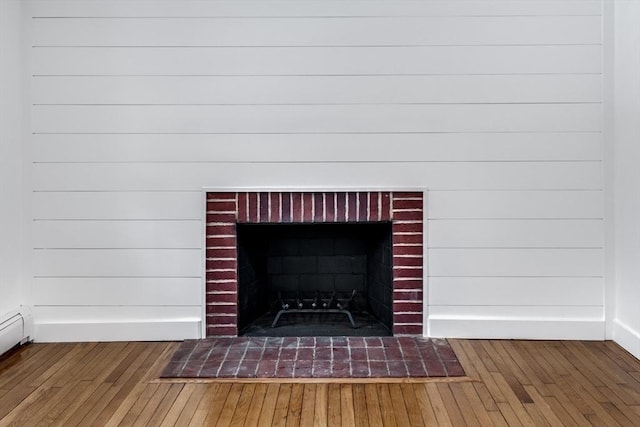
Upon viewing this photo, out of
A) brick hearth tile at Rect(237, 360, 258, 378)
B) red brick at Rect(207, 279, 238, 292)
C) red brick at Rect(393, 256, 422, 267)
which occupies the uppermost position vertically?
red brick at Rect(393, 256, 422, 267)

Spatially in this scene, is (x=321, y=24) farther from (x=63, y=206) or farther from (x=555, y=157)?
(x=63, y=206)

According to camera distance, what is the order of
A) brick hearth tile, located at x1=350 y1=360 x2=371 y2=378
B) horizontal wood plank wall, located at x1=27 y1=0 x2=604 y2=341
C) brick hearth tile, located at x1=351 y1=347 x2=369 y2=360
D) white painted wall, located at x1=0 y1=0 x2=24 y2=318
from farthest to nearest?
1. horizontal wood plank wall, located at x1=27 y1=0 x2=604 y2=341
2. white painted wall, located at x1=0 y1=0 x2=24 y2=318
3. brick hearth tile, located at x1=351 y1=347 x2=369 y2=360
4. brick hearth tile, located at x1=350 y1=360 x2=371 y2=378

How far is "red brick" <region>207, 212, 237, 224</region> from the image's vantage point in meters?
2.95

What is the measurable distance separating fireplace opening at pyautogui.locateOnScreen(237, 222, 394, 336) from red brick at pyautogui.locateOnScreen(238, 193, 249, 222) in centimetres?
22

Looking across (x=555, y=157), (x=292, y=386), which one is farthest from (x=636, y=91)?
(x=292, y=386)

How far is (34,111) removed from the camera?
290 centimetres

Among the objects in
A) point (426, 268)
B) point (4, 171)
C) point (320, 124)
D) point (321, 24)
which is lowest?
point (426, 268)

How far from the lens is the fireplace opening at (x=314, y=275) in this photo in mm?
3201

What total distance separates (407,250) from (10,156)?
2274 mm

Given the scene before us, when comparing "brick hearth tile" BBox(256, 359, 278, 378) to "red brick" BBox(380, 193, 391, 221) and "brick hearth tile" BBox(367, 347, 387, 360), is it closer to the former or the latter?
"brick hearth tile" BBox(367, 347, 387, 360)

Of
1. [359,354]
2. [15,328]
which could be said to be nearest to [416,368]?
[359,354]

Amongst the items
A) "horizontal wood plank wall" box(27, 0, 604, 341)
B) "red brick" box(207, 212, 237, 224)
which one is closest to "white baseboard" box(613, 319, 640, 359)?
"horizontal wood plank wall" box(27, 0, 604, 341)

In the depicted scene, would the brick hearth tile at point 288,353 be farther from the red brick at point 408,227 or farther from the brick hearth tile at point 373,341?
the red brick at point 408,227

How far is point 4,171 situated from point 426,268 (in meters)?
2.40
